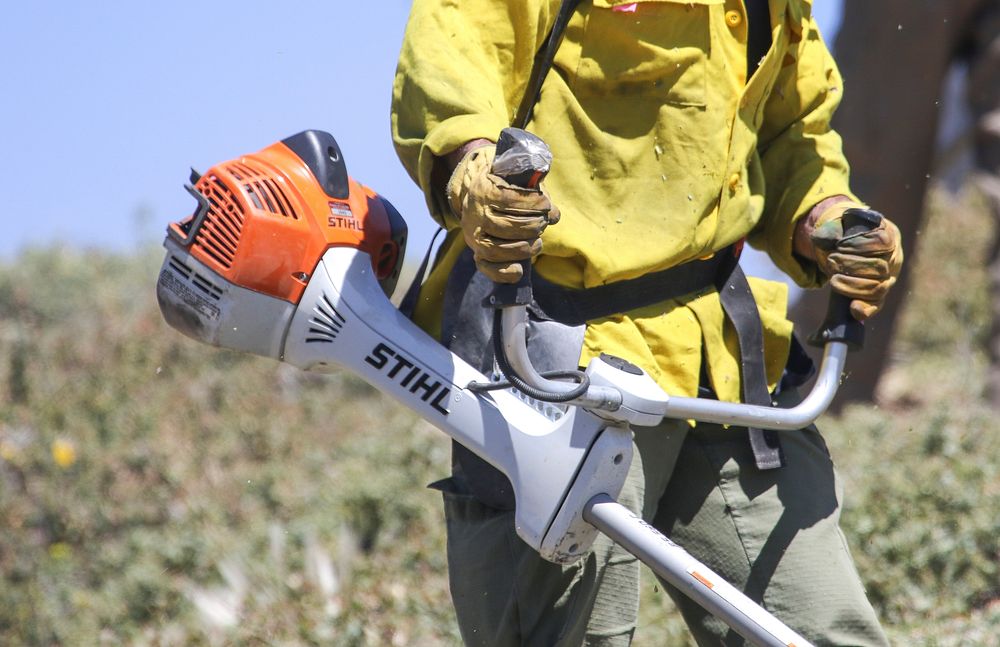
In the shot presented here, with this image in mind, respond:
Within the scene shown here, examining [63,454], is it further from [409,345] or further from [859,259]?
[859,259]

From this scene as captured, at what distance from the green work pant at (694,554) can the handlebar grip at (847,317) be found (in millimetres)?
195

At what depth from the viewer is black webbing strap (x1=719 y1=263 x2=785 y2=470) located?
236 centimetres

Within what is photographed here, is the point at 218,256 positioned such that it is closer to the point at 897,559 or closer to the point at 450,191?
the point at 450,191

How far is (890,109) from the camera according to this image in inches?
293

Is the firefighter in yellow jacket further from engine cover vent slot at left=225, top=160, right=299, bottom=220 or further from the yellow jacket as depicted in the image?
engine cover vent slot at left=225, top=160, right=299, bottom=220

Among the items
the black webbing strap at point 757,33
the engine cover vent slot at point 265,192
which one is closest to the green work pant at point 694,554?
the engine cover vent slot at point 265,192

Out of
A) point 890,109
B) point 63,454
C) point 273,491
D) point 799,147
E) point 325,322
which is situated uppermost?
point 799,147

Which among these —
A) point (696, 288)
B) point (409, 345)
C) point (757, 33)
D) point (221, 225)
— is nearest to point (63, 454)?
point (221, 225)

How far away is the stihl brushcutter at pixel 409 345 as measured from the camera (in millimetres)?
2018

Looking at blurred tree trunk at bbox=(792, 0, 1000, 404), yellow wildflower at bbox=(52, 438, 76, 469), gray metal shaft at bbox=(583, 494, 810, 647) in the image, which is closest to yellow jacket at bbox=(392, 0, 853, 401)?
gray metal shaft at bbox=(583, 494, 810, 647)

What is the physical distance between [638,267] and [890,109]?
569 centimetres

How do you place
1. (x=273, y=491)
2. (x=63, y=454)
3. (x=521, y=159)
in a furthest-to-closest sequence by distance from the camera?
(x=63, y=454), (x=273, y=491), (x=521, y=159)

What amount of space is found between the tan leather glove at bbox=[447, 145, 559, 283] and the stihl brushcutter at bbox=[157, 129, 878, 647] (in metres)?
0.03

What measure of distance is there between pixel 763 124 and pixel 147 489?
186 inches
